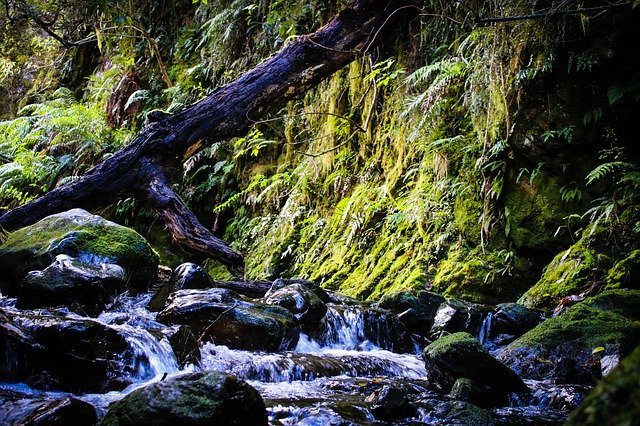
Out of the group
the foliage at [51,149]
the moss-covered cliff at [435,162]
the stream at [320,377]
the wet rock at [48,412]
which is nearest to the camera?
the wet rock at [48,412]

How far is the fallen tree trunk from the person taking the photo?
6.04m

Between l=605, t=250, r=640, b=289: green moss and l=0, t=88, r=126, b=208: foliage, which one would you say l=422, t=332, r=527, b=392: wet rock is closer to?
l=605, t=250, r=640, b=289: green moss

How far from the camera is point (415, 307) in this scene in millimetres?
5109

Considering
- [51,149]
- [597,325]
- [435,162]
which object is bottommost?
[597,325]

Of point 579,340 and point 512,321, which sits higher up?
point 579,340

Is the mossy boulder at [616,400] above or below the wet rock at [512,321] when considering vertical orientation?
above

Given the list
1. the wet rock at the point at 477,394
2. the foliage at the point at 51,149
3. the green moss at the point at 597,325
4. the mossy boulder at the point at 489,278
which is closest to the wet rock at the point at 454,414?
the wet rock at the point at 477,394

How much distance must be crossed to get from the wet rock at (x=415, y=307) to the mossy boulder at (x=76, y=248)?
98.4 inches

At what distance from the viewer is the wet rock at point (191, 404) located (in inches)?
84.6

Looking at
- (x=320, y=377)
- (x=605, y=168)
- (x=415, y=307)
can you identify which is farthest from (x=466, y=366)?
(x=605, y=168)

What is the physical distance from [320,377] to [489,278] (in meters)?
2.55

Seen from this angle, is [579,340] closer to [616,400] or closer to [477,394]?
[477,394]

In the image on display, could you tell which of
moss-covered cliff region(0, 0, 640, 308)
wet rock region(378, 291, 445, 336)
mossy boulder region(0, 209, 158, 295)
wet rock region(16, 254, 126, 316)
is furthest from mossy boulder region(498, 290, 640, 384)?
mossy boulder region(0, 209, 158, 295)

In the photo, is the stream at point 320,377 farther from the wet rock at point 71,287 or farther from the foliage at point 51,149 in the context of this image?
the foliage at point 51,149
